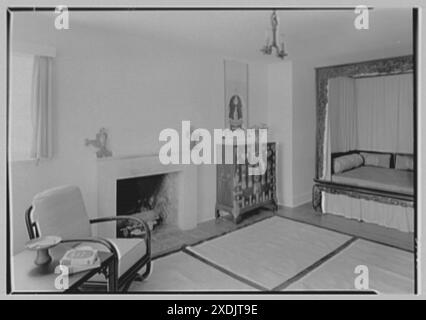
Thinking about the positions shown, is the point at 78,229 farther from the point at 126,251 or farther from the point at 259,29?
the point at 259,29

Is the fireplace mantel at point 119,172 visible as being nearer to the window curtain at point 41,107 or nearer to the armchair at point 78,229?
the armchair at point 78,229

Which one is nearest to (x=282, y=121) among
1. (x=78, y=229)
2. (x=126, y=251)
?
(x=126, y=251)

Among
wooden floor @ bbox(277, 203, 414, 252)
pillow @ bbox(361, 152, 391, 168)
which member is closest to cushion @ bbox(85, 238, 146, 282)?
wooden floor @ bbox(277, 203, 414, 252)

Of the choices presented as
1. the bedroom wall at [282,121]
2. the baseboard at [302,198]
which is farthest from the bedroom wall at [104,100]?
the baseboard at [302,198]

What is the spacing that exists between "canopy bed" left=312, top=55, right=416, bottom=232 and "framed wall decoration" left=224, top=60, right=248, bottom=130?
126cm

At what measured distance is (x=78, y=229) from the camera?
1894 mm

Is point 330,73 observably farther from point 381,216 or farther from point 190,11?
point 190,11

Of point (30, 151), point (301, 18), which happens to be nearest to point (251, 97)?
point (301, 18)

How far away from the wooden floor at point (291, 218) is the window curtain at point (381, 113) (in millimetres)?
837

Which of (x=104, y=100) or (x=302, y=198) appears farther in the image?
(x=302, y=198)

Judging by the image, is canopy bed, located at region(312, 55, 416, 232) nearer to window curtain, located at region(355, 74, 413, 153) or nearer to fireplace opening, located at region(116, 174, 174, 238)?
window curtain, located at region(355, 74, 413, 153)

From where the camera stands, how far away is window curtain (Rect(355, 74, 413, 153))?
2.78 m

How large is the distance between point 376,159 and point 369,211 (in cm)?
59

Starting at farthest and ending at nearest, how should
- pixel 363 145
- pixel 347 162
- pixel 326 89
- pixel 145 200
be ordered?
pixel 326 89 < pixel 347 162 < pixel 363 145 < pixel 145 200
